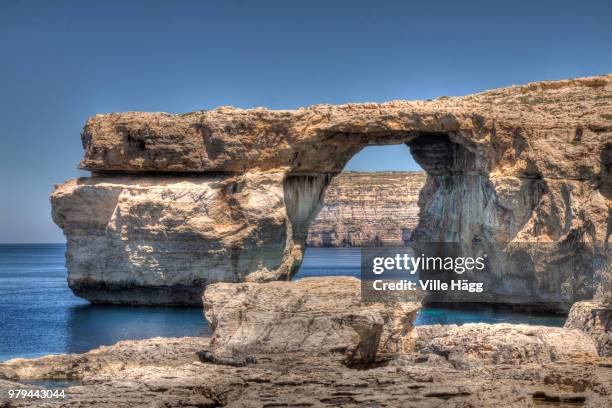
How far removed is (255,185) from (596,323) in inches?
645

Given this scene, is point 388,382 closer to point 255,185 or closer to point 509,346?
point 509,346

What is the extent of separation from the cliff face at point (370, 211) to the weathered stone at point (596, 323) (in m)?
53.2

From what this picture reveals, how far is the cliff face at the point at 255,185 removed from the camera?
29906mm

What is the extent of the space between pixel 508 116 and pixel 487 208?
10.5 ft

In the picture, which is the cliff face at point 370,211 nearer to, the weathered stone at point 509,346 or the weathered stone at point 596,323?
the weathered stone at point 596,323

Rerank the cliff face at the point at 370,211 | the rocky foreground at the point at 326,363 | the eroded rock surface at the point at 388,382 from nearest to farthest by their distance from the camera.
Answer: the eroded rock surface at the point at 388,382, the rocky foreground at the point at 326,363, the cliff face at the point at 370,211

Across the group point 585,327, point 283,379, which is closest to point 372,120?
point 585,327

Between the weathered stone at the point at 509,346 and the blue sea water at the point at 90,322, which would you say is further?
the blue sea water at the point at 90,322

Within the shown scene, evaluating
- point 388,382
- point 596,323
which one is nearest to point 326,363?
point 388,382

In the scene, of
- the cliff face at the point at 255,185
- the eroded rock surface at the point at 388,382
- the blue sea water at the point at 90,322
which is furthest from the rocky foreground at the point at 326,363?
the cliff face at the point at 255,185

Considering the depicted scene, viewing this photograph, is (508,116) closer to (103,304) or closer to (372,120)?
(372,120)

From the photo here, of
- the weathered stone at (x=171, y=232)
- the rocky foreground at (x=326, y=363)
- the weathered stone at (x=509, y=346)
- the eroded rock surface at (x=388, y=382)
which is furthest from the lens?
the weathered stone at (x=171, y=232)

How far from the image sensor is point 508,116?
99.4 ft

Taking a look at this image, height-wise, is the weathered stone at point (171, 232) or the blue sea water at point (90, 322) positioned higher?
the weathered stone at point (171, 232)
